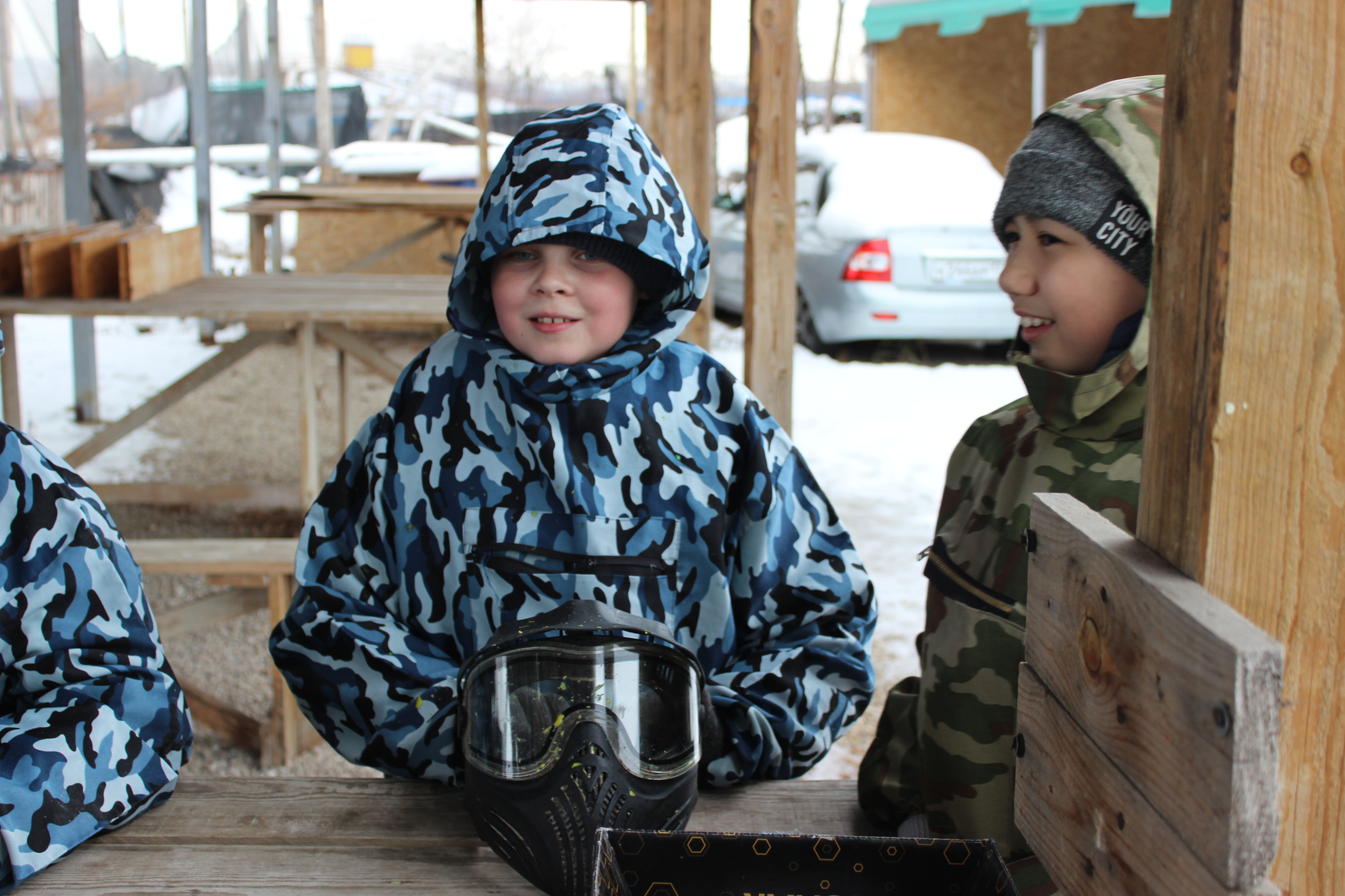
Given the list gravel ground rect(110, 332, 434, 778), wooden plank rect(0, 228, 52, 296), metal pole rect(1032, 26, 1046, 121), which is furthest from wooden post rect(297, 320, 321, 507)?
metal pole rect(1032, 26, 1046, 121)

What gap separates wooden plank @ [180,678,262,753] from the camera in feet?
10.7

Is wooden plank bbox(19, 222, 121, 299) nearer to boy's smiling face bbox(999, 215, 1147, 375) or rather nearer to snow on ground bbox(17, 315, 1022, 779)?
snow on ground bbox(17, 315, 1022, 779)

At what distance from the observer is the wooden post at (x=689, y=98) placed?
11.9 ft

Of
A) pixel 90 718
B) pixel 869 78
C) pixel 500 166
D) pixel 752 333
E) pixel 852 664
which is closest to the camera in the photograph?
pixel 90 718

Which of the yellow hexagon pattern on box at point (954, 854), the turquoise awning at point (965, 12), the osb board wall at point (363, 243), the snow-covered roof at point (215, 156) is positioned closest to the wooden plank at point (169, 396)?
the yellow hexagon pattern on box at point (954, 854)

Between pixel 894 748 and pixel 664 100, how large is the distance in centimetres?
321

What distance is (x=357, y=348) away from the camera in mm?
4398

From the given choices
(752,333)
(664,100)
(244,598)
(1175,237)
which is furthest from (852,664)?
(664,100)

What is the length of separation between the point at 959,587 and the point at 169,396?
4280mm

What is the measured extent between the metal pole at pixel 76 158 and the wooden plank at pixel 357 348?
9.46 ft

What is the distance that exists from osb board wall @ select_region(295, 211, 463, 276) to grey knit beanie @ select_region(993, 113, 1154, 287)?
884cm

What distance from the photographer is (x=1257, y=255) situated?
66 cm

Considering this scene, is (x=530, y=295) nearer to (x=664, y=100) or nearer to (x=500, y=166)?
(x=500, y=166)

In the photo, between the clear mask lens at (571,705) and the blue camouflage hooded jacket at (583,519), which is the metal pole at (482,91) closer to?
the blue camouflage hooded jacket at (583,519)
